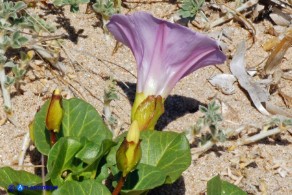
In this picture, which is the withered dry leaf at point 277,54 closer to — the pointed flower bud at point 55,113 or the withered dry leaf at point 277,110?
the withered dry leaf at point 277,110

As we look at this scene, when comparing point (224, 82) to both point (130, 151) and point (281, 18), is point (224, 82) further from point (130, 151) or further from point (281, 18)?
point (130, 151)

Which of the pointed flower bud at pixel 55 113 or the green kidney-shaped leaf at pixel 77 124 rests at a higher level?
the pointed flower bud at pixel 55 113

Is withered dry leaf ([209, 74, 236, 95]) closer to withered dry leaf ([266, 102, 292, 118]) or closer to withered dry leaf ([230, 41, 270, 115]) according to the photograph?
withered dry leaf ([230, 41, 270, 115])

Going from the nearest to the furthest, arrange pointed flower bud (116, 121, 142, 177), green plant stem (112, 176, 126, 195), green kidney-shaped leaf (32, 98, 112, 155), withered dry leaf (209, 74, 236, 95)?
pointed flower bud (116, 121, 142, 177) → green plant stem (112, 176, 126, 195) → green kidney-shaped leaf (32, 98, 112, 155) → withered dry leaf (209, 74, 236, 95)

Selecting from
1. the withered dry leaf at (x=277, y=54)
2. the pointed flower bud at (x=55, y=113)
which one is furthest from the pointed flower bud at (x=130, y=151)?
the withered dry leaf at (x=277, y=54)

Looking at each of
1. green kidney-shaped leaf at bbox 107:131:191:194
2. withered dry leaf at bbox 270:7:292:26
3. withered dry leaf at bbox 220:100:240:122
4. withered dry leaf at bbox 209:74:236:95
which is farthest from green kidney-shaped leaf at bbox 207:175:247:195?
withered dry leaf at bbox 270:7:292:26

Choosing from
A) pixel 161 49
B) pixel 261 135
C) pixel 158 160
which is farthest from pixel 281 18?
pixel 158 160
